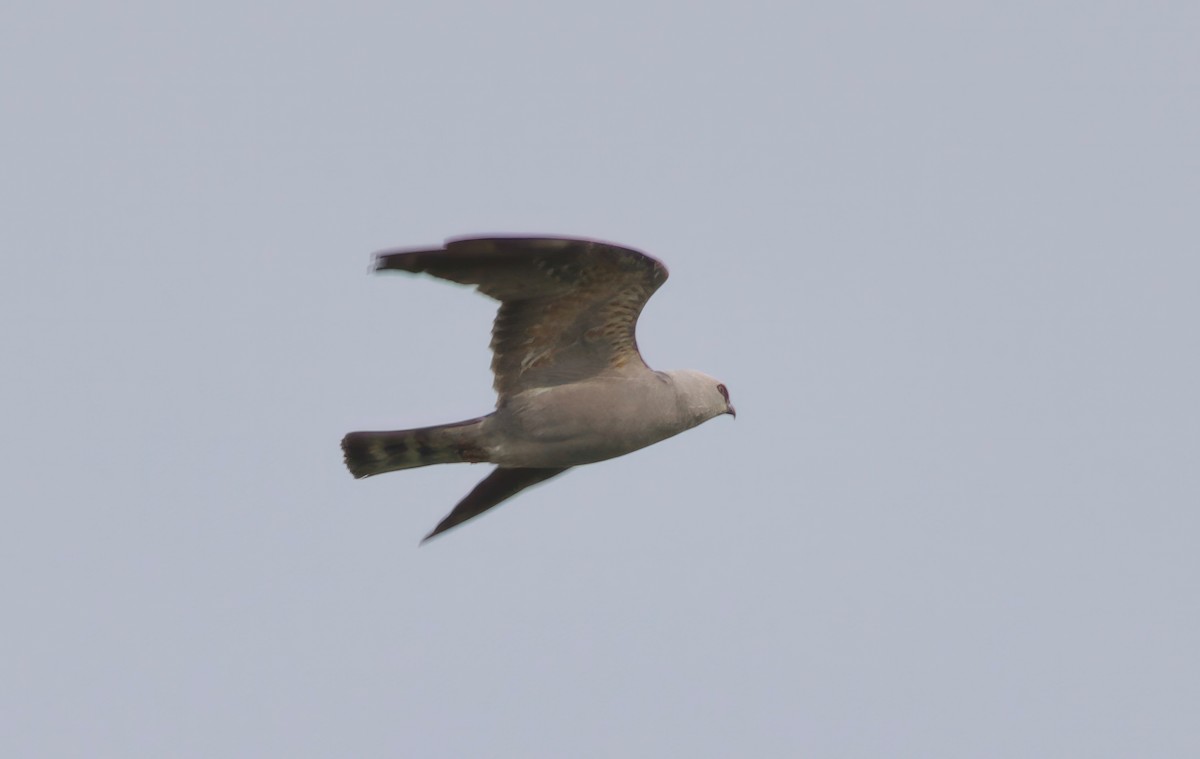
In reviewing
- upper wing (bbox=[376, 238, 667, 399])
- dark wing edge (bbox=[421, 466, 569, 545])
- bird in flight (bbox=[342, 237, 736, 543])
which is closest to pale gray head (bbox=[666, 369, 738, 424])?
bird in flight (bbox=[342, 237, 736, 543])

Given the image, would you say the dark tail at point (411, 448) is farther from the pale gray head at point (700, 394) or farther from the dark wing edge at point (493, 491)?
the pale gray head at point (700, 394)

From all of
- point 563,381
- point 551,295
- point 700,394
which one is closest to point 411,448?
point 563,381

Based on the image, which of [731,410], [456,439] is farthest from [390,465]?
[731,410]

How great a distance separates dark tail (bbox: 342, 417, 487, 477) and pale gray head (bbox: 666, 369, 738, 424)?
1555 mm

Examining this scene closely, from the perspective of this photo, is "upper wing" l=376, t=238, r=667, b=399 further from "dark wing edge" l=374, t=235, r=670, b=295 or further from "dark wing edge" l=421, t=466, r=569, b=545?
"dark wing edge" l=421, t=466, r=569, b=545

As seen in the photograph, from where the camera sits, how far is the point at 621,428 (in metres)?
14.4

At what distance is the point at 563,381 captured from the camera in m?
14.3

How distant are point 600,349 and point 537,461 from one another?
95 cm

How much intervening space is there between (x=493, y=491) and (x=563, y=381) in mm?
1729

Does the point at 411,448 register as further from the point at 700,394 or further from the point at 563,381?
the point at 700,394

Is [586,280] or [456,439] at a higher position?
[586,280]

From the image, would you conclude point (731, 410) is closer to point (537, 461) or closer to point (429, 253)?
point (537, 461)

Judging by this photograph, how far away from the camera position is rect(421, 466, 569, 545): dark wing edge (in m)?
15.6

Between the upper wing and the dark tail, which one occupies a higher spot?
the upper wing
